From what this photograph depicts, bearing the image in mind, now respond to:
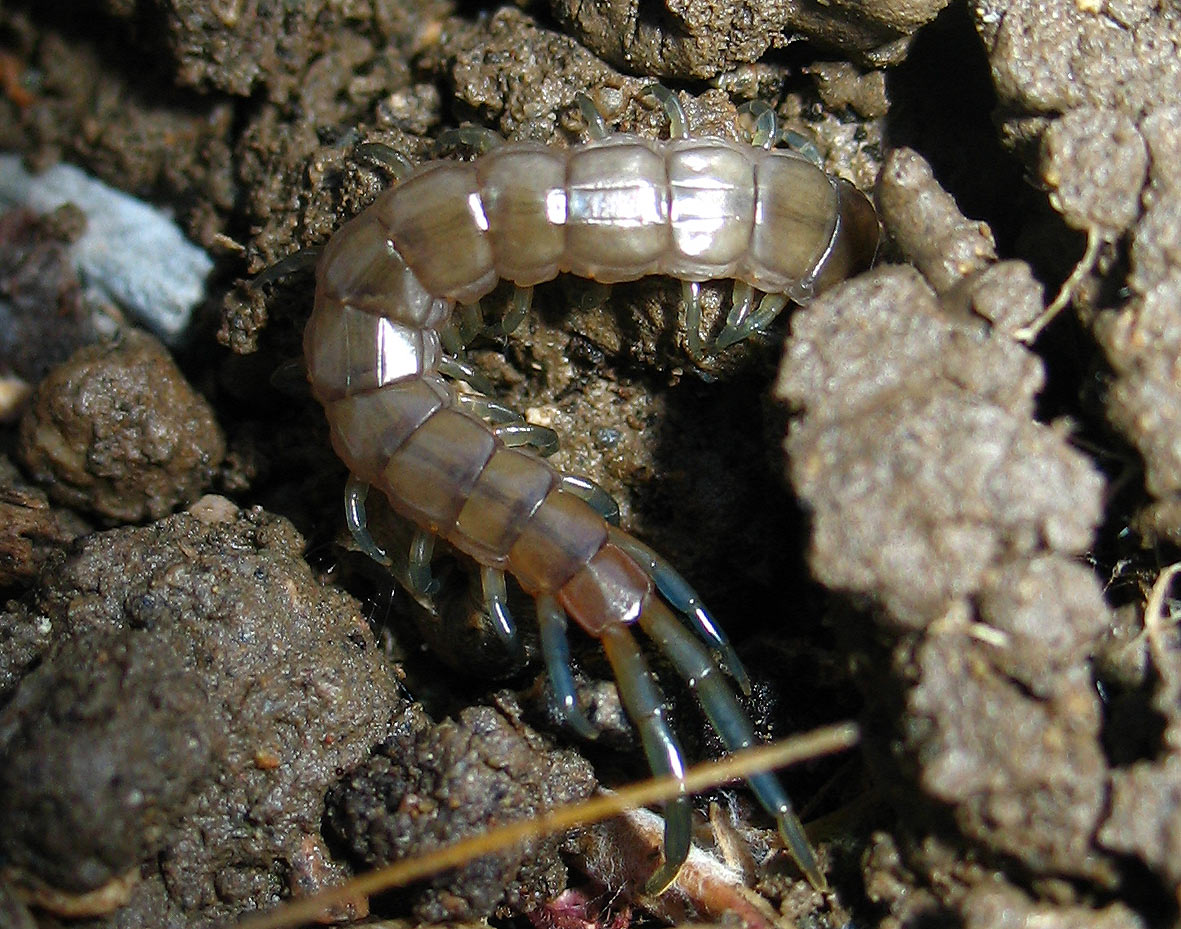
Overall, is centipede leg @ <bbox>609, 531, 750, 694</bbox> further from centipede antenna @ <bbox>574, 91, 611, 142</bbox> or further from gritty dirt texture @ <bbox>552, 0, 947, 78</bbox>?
gritty dirt texture @ <bbox>552, 0, 947, 78</bbox>

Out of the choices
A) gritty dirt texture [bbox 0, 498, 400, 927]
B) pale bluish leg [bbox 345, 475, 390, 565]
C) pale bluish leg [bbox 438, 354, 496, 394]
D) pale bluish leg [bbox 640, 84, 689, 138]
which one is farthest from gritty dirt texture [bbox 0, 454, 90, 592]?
pale bluish leg [bbox 640, 84, 689, 138]

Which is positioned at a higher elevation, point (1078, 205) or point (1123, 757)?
point (1078, 205)

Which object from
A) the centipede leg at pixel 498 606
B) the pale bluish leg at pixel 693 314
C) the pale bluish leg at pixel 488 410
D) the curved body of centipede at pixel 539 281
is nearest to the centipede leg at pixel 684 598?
the curved body of centipede at pixel 539 281

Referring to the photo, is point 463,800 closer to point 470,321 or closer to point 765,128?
point 470,321

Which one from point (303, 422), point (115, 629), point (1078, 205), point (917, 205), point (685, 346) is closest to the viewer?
point (1078, 205)

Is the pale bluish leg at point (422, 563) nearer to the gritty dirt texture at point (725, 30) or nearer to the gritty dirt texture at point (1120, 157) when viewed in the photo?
the gritty dirt texture at point (725, 30)

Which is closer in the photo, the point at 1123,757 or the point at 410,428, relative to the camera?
the point at 1123,757

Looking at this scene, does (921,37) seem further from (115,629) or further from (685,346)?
(115,629)

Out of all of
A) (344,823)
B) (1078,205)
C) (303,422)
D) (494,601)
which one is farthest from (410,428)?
(1078,205)
